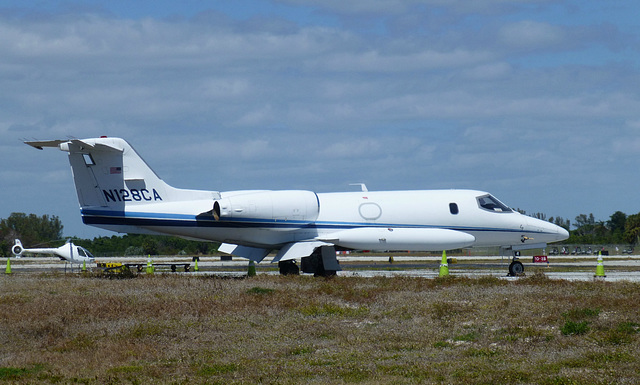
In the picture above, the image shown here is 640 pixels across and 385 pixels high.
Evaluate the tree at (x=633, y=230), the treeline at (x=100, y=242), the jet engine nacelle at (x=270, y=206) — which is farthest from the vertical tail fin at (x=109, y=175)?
the tree at (x=633, y=230)

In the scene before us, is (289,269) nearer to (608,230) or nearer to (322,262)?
(322,262)

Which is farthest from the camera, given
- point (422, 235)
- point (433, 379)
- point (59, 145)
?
point (422, 235)

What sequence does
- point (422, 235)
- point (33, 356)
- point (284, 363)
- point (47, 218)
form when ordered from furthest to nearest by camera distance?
point (47, 218)
point (422, 235)
point (33, 356)
point (284, 363)

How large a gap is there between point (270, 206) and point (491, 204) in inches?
363

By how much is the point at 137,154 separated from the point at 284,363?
16845 mm

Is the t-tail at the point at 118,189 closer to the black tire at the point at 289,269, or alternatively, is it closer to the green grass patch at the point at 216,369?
the black tire at the point at 289,269

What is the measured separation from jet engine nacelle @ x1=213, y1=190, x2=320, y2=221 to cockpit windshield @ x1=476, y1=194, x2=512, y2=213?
6.79 metres

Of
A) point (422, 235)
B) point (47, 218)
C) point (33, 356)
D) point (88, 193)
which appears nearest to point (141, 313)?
point (33, 356)

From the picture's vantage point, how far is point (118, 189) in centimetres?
2667

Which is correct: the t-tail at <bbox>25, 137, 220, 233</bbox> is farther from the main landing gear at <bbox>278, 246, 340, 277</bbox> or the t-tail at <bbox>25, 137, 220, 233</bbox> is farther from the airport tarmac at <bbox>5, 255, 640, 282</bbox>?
the airport tarmac at <bbox>5, 255, 640, 282</bbox>

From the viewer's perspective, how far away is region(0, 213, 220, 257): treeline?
96875 mm

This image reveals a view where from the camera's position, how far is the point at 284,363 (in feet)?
39.4

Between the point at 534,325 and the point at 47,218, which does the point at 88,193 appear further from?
the point at 47,218

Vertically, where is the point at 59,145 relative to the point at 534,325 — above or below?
above
